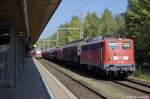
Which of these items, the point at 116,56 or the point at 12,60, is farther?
the point at 116,56

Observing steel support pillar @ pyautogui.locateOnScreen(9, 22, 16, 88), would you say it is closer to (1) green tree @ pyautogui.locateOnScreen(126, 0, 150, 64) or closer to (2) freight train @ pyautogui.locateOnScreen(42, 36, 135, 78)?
(2) freight train @ pyautogui.locateOnScreen(42, 36, 135, 78)

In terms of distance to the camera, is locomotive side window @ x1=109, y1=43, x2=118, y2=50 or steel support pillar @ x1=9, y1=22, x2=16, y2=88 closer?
steel support pillar @ x1=9, y1=22, x2=16, y2=88

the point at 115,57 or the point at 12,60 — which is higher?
the point at 115,57

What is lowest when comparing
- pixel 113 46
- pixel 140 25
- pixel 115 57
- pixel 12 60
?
pixel 12 60

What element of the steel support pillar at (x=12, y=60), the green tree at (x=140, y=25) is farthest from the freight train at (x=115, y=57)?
the green tree at (x=140, y=25)

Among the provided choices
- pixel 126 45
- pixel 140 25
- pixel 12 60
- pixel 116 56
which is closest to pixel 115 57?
pixel 116 56

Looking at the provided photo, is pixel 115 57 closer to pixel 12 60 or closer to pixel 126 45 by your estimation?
pixel 126 45

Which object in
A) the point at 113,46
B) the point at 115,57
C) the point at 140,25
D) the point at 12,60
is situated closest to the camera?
the point at 12,60

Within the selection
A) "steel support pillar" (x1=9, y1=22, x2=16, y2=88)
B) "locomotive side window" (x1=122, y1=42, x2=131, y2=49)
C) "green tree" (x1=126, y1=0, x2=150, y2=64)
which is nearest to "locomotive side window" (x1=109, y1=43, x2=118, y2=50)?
"locomotive side window" (x1=122, y1=42, x2=131, y2=49)

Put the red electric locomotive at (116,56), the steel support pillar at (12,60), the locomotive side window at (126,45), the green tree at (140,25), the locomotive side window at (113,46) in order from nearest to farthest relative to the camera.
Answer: the steel support pillar at (12,60), the red electric locomotive at (116,56), the locomotive side window at (113,46), the locomotive side window at (126,45), the green tree at (140,25)

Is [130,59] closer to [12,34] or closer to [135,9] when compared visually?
[12,34]

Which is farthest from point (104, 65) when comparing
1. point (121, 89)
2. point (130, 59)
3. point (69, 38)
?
point (69, 38)

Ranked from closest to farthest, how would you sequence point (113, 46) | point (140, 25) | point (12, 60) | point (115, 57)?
1. point (12, 60)
2. point (115, 57)
3. point (113, 46)
4. point (140, 25)

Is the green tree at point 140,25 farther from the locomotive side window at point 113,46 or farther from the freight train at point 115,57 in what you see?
the locomotive side window at point 113,46
